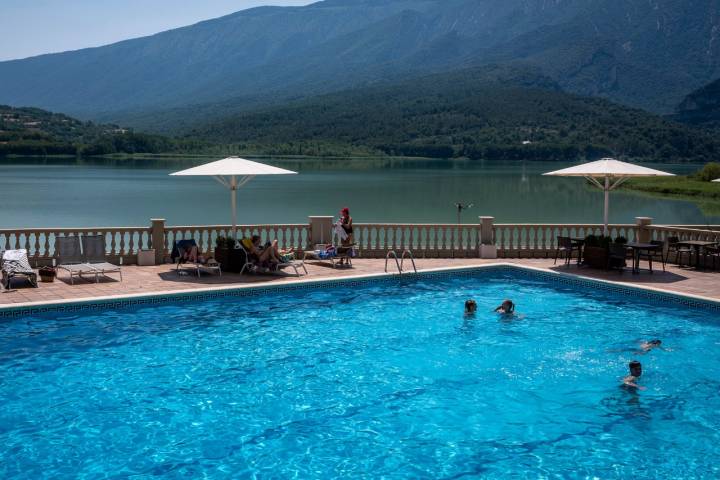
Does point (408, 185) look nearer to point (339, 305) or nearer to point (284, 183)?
point (284, 183)

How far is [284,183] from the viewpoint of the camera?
270 feet

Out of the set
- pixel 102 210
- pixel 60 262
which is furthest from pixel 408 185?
pixel 60 262

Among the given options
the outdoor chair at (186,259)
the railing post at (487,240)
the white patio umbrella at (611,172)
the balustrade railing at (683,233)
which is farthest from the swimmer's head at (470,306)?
the balustrade railing at (683,233)

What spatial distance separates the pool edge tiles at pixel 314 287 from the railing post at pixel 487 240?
1.11 meters

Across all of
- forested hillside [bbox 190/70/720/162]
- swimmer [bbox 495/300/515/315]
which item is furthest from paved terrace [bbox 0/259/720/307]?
forested hillside [bbox 190/70/720/162]

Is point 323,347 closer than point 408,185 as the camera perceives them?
Yes

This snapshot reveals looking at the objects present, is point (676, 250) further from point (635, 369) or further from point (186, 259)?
→ point (186, 259)

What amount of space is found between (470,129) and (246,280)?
479ft

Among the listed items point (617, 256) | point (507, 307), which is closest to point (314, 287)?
point (507, 307)

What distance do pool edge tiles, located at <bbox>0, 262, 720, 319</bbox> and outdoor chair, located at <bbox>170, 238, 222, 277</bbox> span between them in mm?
1417

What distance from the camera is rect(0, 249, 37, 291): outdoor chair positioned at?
41.8 feet

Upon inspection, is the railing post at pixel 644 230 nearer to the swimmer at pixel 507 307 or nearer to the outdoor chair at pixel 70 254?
the swimmer at pixel 507 307

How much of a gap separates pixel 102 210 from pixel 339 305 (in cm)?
4098

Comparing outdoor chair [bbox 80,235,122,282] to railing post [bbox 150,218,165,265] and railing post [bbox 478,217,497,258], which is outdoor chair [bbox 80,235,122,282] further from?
railing post [bbox 478,217,497,258]
